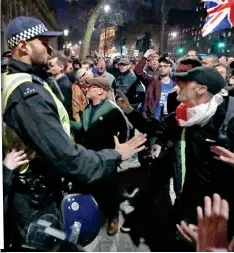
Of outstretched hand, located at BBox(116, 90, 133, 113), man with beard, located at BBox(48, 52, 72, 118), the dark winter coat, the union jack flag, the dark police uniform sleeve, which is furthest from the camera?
man with beard, located at BBox(48, 52, 72, 118)

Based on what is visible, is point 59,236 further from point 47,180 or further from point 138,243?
point 138,243

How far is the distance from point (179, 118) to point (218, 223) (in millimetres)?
1406

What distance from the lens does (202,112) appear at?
2432 millimetres

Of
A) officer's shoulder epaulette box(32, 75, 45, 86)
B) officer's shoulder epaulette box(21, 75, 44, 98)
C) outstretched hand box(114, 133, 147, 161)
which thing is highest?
officer's shoulder epaulette box(32, 75, 45, 86)

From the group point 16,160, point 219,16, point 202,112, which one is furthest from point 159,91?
point 16,160

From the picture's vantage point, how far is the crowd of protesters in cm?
167

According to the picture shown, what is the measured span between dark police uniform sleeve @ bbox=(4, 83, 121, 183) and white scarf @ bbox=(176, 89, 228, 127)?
104cm

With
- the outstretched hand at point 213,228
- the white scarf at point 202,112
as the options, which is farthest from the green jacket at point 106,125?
the outstretched hand at point 213,228

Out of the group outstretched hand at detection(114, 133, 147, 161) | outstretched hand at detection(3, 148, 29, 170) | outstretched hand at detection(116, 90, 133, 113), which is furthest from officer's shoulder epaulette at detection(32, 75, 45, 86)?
outstretched hand at detection(116, 90, 133, 113)

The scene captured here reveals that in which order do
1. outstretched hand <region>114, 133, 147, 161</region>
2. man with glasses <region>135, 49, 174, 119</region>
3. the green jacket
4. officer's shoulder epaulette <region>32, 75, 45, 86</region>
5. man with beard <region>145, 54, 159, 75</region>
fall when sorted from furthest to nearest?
man with beard <region>145, 54, 159, 75</region>
man with glasses <region>135, 49, 174, 119</region>
the green jacket
outstretched hand <region>114, 133, 147, 161</region>
officer's shoulder epaulette <region>32, 75, 45, 86</region>

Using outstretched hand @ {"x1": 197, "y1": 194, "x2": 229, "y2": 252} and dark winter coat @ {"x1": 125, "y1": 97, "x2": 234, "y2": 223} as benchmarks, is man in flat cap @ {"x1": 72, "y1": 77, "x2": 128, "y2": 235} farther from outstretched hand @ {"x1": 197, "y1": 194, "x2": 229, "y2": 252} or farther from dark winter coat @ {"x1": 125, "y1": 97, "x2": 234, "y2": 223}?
outstretched hand @ {"x1": 197, "y1": 194, "x2": 229, "y2": 252}

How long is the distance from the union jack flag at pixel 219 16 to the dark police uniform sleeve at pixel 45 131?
305 centimetres

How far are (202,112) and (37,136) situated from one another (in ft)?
4.47

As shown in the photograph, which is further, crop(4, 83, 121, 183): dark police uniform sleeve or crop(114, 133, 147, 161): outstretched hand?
crop(114, 133, 147, 161): outstretched hand
